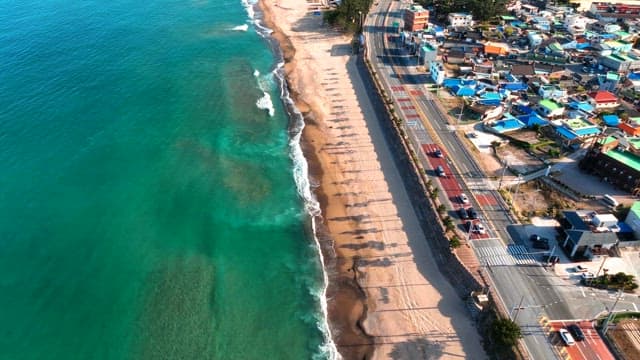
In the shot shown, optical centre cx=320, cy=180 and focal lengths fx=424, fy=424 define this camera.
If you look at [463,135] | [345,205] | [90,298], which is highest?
[463,135]

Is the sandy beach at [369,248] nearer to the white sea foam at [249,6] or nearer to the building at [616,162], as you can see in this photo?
the building at [616,162]

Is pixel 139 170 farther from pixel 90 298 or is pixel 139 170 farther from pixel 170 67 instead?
pixel 170 67

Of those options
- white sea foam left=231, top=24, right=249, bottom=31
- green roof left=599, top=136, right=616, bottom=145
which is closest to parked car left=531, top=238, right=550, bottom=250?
green roof left=599, top=136, right=616, bottom=145

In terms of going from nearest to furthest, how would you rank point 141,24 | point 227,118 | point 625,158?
point 625,158
point 227,118
point 141,24

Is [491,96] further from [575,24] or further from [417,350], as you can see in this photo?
[417,350]

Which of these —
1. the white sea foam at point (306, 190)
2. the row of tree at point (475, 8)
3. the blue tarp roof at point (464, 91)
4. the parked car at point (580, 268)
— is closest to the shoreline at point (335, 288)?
the white sea foam at point (306, 190)

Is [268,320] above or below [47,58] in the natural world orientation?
below

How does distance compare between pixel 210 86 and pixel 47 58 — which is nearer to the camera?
pixel 210 86

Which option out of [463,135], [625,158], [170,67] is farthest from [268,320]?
[170,67]

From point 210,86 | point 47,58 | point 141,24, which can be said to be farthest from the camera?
point 141,24
